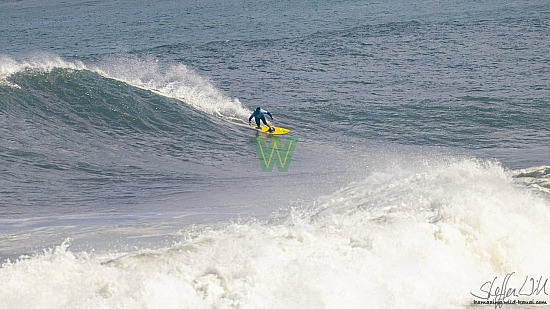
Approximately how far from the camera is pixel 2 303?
878 centimetres

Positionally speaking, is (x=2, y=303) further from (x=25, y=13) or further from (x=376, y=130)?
(x=25, y=13)

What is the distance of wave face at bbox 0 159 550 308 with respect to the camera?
9078 millimetres

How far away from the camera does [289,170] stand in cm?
1956

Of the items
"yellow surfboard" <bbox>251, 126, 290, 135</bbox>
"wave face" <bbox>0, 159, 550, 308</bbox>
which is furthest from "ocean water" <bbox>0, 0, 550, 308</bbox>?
"yellow surfboard" <bbox>251, 126, 290, 135</bbox>

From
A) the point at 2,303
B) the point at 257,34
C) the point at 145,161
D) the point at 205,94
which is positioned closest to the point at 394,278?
the point at 2,303

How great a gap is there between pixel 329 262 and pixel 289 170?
30.8ft

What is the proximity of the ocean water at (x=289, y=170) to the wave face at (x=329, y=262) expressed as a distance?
3cm

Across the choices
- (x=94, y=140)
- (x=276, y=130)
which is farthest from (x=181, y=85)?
(x=94, y=140)

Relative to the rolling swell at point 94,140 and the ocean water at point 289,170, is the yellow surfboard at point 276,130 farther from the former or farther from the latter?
the rolling swell at point 94,140

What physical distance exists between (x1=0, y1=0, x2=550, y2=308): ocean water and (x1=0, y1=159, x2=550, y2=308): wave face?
3 cm

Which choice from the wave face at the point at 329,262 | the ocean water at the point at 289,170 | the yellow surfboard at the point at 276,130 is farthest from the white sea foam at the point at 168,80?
the wave face at the point at 329,262

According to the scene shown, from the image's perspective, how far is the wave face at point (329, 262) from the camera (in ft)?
29.8

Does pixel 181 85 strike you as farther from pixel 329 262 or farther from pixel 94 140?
pixel 329 262

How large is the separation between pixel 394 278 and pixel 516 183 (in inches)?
235
